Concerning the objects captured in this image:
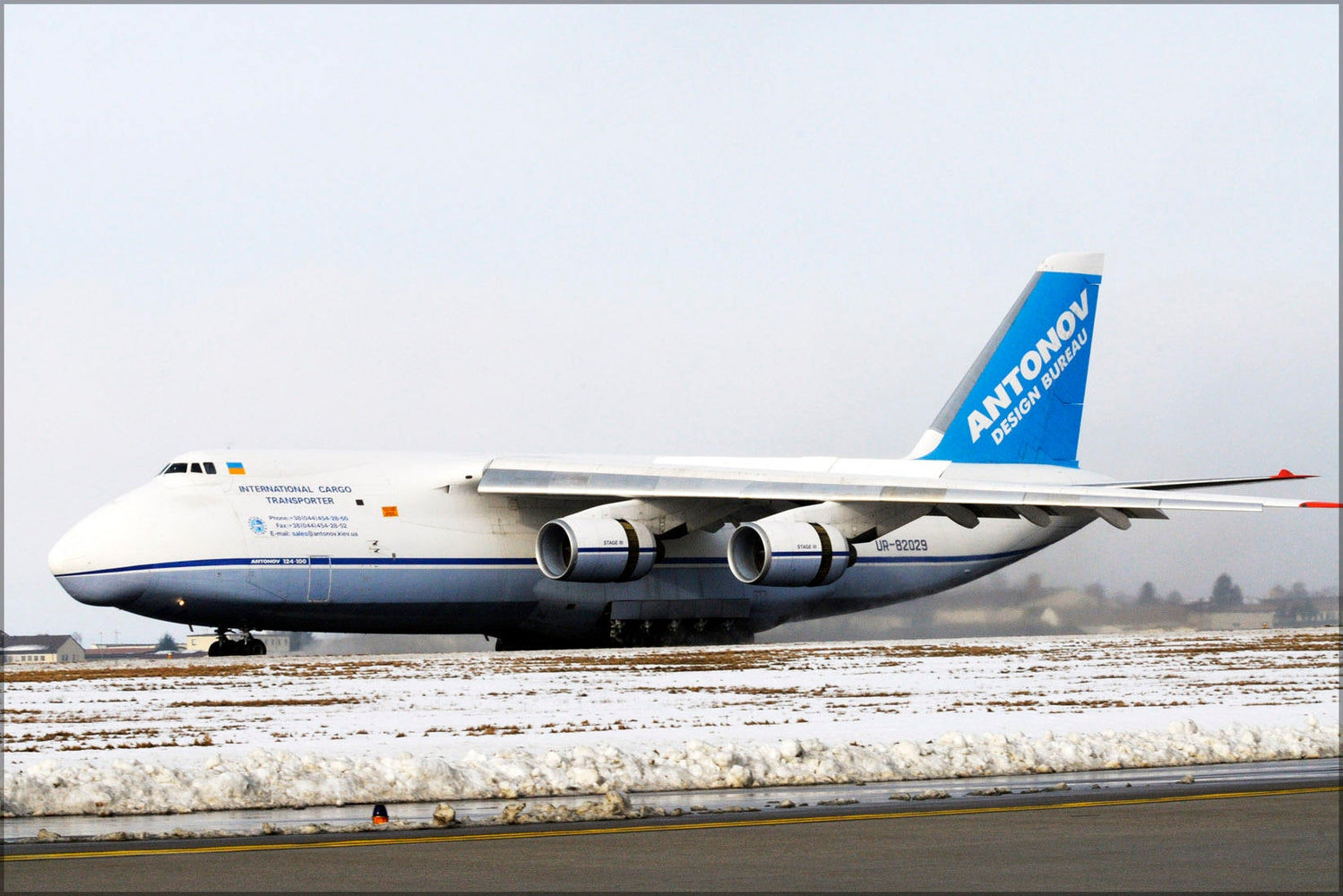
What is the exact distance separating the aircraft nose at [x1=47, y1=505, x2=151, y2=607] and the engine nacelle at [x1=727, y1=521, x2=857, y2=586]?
934 cm

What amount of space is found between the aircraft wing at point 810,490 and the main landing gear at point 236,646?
4.42 m

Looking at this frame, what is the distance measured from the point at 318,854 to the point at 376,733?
575cm

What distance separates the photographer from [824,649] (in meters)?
28.2

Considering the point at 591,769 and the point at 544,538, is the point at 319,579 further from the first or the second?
the point at 591,769

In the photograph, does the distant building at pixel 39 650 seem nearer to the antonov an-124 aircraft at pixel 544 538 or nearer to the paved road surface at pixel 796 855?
the antonov an-124 aircraft at pixel 544 538

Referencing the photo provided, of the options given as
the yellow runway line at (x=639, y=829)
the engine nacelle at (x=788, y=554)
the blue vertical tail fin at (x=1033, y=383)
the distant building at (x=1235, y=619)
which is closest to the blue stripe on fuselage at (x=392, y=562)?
the engine nacelle at (x=788, y=554)

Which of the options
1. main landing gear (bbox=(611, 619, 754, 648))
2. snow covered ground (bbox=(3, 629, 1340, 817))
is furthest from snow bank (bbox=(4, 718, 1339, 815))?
main landing gear (bbox=(611, 619, 754, 648))

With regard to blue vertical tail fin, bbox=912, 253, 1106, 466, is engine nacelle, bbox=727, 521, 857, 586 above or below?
below

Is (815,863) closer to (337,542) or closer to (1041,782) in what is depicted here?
(1041,782)

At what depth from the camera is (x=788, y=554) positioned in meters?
28.0

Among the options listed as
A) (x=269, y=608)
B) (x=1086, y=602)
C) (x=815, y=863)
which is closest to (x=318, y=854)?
(x=815, y=863)

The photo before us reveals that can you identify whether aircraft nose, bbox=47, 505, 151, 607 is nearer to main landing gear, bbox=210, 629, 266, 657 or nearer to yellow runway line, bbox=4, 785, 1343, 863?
main landing gear, bbox=210, 629, 266, 657

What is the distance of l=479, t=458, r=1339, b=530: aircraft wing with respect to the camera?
27047 mm

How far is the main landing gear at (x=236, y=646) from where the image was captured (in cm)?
2792
